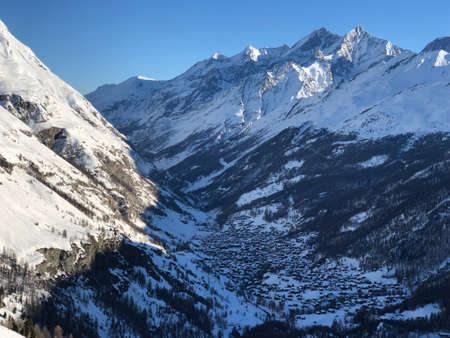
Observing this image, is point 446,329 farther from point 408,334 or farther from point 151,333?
point 151,333

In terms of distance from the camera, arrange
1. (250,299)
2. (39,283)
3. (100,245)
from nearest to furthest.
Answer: (39,283) < (100,245) < (250,299)

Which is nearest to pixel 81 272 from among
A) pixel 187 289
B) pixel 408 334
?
pixel 187 289

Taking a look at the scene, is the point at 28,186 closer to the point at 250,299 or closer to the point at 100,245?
the point at 100,245

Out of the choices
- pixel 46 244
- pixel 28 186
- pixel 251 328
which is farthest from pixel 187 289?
pixel 28 186

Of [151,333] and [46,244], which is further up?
[46,244]

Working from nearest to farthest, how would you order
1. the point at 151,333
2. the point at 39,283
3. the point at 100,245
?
the point at 39,283
the point at 151,333
the point at 100,245

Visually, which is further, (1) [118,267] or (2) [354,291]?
(2) [354,291]

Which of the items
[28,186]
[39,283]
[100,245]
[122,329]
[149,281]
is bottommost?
[122,329]

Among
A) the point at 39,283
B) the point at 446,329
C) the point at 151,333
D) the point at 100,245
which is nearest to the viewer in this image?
the point at 39,283

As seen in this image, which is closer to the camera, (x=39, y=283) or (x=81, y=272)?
(x=39, y=283)
